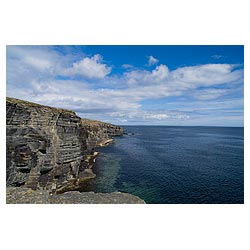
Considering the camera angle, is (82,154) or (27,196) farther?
(82,154)

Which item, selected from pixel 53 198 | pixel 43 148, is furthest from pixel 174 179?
pixel 53 198

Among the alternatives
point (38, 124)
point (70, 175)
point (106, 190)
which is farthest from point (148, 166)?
point (38, 124)

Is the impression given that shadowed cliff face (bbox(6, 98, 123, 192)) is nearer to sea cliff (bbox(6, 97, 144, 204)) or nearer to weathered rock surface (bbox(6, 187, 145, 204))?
sea cliff (bbox(6, 97, 144, 204))

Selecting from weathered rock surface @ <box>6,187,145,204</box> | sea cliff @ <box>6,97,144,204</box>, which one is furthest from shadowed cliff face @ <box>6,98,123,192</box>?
weathered rock surface @ <box>6,187,145,204</box>

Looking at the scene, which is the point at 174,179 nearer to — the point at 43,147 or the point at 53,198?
the point at 43,147

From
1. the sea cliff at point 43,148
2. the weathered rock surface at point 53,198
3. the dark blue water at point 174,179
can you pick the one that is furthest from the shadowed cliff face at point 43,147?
the weathered rock surface at point 53,198

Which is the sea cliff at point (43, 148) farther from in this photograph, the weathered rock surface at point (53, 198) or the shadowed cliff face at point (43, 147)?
the weathered rock surface at point (53, 198)

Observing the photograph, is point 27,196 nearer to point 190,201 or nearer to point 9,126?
point 9,126
